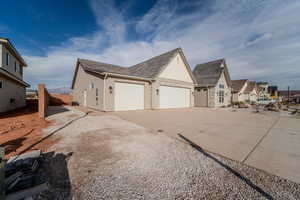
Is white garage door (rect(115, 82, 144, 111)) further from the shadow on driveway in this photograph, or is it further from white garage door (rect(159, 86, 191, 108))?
the shadow on driveway

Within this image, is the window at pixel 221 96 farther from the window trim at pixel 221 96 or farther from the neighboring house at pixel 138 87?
the neighboring house at pixel 138 87

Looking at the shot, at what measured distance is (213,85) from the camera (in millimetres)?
16812

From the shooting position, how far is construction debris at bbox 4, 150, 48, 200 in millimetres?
1765

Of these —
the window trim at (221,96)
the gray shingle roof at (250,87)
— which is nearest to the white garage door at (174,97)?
the window trim at (221,96)

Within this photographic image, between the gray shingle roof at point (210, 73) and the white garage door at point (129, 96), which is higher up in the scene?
the gray shingle roof at point (210, 73)

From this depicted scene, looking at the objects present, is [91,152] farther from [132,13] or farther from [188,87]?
[188,87]

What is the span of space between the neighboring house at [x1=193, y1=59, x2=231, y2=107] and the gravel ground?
15.6 metres

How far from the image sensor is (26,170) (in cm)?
223

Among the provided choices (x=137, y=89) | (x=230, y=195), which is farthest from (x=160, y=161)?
(x=137, y=89)

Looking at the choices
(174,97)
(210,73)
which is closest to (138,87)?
(174,97)

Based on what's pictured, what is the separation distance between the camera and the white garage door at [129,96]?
1105 cm

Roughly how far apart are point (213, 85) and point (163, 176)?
1713 centimetres

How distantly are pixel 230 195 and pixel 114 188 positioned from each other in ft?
5.96

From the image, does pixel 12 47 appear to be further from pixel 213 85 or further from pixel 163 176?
pixel 213 85
